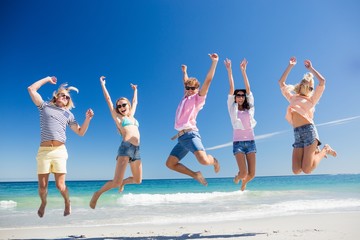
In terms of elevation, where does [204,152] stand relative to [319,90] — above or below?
below

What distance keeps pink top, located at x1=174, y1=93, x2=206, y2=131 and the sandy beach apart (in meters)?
2.13

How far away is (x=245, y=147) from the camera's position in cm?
659

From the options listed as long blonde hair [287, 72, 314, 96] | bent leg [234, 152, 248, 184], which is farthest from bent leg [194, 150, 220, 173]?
long blonde hair [287, 72, 314, 96]

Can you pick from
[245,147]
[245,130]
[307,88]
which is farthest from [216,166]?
[307,88]

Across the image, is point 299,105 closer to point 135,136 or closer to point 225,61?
point 225,61

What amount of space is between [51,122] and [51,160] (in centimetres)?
59

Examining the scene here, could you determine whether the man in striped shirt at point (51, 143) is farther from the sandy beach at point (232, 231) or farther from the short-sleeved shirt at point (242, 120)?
the short-sleeved shirt at point (242, 120)

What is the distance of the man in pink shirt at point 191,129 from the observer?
6.04 m

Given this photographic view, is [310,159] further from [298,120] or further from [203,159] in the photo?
[203,159]

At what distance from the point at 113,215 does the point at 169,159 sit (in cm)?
564

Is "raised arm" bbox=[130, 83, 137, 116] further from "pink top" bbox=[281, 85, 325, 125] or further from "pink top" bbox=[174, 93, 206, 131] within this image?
"pink top" bbox=[281, 85, 325, 125]

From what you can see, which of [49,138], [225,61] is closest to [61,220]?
[49,138]

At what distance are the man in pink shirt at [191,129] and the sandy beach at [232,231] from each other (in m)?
1.44

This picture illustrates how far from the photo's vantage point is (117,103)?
6.43 metres
